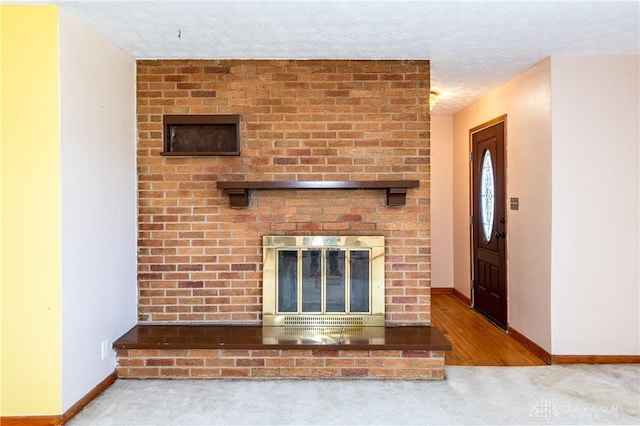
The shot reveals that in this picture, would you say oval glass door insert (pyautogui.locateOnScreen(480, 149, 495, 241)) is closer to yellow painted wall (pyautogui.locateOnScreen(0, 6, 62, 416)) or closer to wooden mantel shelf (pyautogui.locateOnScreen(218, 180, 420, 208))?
wooden mantel shelf (pyautogui.locateOnScreen(218, 180, 420, 208))

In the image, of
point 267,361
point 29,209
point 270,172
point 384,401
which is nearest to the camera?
point 29,209

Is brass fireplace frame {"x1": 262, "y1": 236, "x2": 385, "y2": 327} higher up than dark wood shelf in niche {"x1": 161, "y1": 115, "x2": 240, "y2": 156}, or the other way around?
dark wood shelf in niche {"x1": 161, "y1": 115, "x2": 240, "y2": 156}

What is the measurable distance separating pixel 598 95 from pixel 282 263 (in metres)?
2.61

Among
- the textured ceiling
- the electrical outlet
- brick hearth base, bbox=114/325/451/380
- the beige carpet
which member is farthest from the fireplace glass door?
the textured ceiling

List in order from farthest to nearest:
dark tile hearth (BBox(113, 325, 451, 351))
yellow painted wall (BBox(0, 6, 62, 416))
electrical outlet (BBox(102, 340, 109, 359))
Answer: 1. dark tile hearth (BBox(113, 325, 451, 351))
2. electrical outlet (BBox(102, 340, 109, 359))
3. yellow painted wall (BBox(0, 6, 62, 416))

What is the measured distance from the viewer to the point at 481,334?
4.27 metres

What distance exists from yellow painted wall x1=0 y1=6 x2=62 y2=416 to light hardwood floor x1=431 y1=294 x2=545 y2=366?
2.68 m

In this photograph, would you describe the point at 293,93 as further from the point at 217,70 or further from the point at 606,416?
the point at 606,416

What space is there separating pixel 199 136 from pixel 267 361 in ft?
5.63

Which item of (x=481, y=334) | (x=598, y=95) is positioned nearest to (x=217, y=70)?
(x=598, y=95)

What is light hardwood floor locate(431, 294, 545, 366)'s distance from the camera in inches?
141

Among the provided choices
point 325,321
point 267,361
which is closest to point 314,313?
point 325,321

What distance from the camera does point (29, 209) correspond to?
2545 mm

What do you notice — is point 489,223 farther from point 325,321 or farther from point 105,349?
point 105,349
